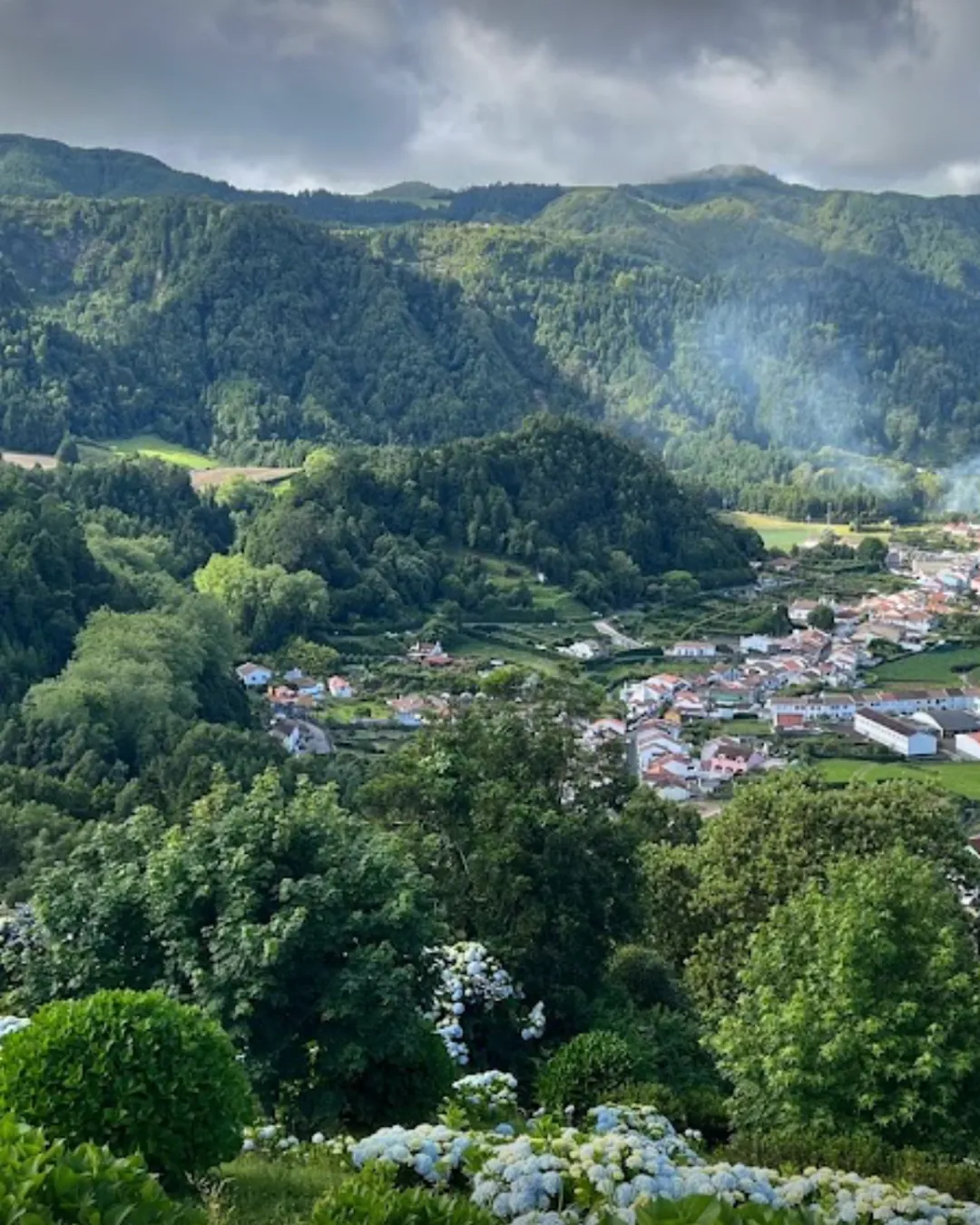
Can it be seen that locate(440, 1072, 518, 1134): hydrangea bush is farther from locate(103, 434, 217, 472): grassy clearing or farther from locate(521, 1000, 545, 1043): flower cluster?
locate(103, 434, 217, 472): grassy clearing

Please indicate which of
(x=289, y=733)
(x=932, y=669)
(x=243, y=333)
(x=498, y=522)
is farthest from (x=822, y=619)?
(x=243, y=333)

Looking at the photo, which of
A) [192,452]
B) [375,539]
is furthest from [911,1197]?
[192,452]

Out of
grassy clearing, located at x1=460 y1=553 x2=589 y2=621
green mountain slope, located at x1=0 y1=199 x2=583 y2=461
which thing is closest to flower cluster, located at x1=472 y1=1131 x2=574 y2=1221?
grassy clearing, located at x1=460 y1=553 x2=589 y2=621

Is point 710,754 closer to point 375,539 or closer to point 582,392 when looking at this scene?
point 375,539

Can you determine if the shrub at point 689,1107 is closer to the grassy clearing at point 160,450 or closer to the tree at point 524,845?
the tree at point 524,845

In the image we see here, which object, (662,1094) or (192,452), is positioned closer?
(662,1094)

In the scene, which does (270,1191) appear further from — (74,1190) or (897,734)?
(897,734)

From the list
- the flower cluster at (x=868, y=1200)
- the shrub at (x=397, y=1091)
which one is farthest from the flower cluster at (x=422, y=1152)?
the shrub at (x=397, y=1091)
